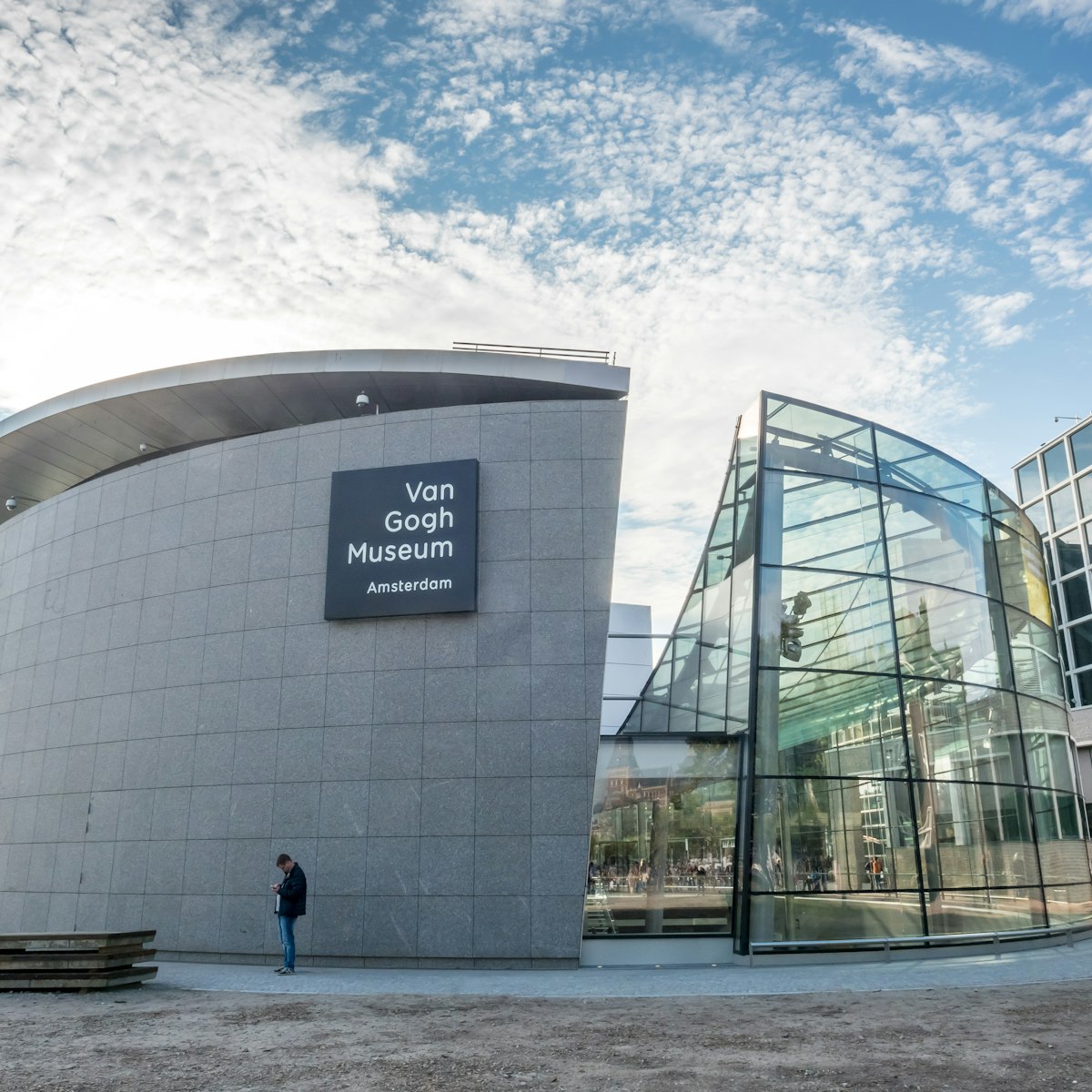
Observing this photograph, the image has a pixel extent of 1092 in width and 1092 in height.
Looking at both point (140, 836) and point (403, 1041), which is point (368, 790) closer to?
point (140, 836)

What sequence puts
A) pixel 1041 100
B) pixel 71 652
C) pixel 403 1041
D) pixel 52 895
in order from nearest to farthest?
pixel 403 1041, pixel 1041 100, pixel 52 895, pixel 71 652

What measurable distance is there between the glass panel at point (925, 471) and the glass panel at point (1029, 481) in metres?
40.1

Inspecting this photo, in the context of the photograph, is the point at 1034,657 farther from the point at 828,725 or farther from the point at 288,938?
the point at 288,938

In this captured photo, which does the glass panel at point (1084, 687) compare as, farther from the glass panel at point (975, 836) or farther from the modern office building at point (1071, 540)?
the glass panel at point (975, 836)

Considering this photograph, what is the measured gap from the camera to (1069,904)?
16.6 meters

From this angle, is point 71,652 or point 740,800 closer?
point 740,800

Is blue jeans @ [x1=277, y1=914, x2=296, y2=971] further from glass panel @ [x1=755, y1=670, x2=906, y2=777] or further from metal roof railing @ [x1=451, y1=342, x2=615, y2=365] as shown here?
metal roof railing @ [x1=451, y1=342, x2=615, y2=365]

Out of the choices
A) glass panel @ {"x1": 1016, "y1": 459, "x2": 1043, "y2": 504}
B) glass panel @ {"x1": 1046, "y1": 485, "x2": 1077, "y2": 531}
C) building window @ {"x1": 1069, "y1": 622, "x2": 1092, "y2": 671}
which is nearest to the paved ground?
building window @ {"x1": 1069, "y1": 622, "x2": 1092, "y2": 671}

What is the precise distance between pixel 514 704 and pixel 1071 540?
45.7m

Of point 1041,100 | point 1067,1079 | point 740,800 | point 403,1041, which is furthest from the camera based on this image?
point 740,800

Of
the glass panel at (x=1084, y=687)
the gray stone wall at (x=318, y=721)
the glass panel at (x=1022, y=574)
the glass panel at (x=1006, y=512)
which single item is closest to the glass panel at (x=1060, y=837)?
the glass panel at (x=1022, y=574)

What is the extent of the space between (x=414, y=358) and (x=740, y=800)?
9520mm

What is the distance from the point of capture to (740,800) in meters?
13.8

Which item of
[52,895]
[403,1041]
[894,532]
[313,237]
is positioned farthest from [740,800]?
[52,895]
